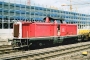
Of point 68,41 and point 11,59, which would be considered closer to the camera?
point 11,59

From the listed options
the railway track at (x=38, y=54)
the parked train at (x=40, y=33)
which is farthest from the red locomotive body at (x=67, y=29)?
the railway track at (x=38, y=54)

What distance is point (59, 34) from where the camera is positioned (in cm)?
2136

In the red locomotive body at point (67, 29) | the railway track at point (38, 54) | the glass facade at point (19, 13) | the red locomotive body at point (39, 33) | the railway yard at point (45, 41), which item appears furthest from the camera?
the glass facade at point (19, 13)

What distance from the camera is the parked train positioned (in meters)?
17.4

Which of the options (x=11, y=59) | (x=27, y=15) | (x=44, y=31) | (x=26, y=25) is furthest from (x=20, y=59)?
(x=27, y=15)

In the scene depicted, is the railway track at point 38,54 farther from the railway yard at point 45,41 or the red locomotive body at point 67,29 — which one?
the red locomotive body at point 67,29

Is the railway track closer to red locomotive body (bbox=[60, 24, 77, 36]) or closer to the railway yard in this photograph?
the railway yard

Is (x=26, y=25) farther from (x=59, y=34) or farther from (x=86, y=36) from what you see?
(x=86, y=36)

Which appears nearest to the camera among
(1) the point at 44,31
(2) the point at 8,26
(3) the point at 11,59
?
(3) the point at 11,59

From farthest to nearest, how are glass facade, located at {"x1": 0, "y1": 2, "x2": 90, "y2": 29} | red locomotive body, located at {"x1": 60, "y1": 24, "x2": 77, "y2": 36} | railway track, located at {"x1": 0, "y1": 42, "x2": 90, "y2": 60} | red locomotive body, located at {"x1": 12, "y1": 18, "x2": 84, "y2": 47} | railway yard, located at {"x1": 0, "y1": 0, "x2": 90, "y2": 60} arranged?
1. glass facade, located at {"x1": 0, "y1": 2, "x2": 90, "y2": 29}
2. red locomotive body, located at {"x1": 60, "y1": 24, "x2": 77, "y2": 36}
3. red locomotive body, located at {"x1": 12, "y1": 18, "x2": 84, "y2": 47}
4. railway yard, located at {"x1": 0, "y1": 0, "x2": 90, "y2": 60}
5. railway track, located at {"x1": 0, "y1": 42, "x2": 90, "y2": 60}

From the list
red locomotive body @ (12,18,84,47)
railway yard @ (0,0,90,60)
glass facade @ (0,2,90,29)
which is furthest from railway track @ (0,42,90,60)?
glass facade @ (0,2,90,29)

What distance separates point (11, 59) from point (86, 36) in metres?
17.5

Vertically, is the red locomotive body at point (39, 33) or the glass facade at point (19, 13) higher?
the glass facade at point (19, 13)

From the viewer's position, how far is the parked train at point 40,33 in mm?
17406
